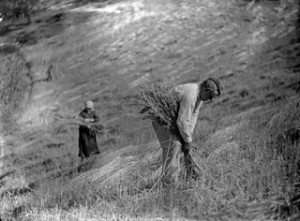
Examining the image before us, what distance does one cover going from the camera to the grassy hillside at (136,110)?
3.24m

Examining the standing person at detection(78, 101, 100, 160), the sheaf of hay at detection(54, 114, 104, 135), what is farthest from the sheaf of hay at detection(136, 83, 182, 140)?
the standing person at detection(78, 101, 100, 160)

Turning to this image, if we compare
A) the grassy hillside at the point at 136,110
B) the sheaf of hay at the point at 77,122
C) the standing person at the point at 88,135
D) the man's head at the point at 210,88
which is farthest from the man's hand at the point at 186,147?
the standing person at the point at 88,135

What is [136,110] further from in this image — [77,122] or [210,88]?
[210,88]

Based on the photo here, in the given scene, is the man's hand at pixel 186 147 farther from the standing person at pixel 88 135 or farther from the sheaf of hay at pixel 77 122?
the standing person at pixel 88 135

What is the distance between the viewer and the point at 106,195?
3.47 m

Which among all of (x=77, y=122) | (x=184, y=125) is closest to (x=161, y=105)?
(x=184, y=125)

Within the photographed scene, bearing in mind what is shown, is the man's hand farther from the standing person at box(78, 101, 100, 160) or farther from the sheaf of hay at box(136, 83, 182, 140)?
the standing person at box(78, 101, 100, 160)

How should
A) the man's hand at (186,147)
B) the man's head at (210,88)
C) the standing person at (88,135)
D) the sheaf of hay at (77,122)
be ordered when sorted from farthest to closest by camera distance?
1. the standing person at (88,135)
2. the sheaf of hay at (77,122)
3. the man's hand at (186,147)
4. the man's head at (210,88)

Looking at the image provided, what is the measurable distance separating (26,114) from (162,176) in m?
7.14

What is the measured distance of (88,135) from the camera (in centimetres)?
643

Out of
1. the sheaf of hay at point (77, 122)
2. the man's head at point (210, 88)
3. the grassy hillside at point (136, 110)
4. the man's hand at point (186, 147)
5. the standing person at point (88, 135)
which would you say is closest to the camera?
the grassy hillside at point (136, 110)

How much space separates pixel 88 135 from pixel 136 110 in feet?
12.8

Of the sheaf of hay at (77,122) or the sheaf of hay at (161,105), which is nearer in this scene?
the sheaf of hay at (161,105)

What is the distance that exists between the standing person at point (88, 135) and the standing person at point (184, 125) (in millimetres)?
2733
